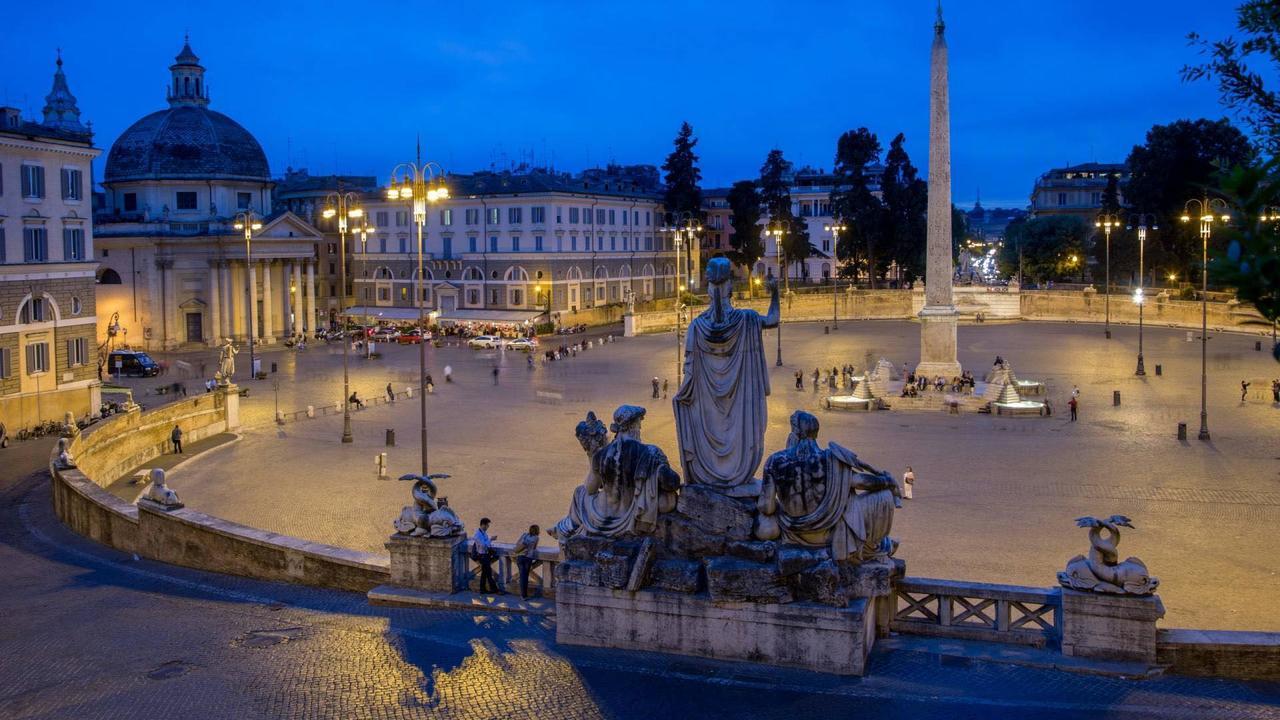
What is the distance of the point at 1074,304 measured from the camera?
75.9m

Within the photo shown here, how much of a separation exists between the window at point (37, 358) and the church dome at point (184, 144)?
33444 millimetres

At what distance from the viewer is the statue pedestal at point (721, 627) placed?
972cm

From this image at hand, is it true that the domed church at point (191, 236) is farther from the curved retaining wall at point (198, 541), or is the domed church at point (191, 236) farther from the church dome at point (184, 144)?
the curved retaining wall at point (198, 541)

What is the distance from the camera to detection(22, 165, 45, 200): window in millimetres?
35219

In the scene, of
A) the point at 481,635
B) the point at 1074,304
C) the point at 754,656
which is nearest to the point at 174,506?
the point at 481,635

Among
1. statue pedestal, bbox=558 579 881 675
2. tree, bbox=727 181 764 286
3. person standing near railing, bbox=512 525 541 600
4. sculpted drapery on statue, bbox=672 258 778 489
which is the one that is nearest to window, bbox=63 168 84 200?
person standing near railing, bbox=512 525 541 600

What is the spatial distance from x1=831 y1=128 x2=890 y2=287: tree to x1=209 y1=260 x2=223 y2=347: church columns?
140 feet

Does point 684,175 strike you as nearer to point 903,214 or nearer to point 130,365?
point 903,214

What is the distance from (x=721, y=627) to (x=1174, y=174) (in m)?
74.4

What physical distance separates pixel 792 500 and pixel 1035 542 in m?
12.7

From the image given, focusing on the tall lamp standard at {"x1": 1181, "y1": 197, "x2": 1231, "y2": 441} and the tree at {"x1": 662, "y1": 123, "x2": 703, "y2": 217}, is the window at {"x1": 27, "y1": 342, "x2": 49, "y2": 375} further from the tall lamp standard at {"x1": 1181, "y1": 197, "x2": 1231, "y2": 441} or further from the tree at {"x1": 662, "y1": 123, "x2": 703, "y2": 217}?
the tree at {"x1": 662, "y1": 123, "x2": 703, "y2": 217}

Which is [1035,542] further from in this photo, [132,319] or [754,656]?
[132,319]

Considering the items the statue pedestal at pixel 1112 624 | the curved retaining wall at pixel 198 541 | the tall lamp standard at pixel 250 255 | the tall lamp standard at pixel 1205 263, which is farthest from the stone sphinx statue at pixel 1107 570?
the tall lamp standard at pixel 250 255

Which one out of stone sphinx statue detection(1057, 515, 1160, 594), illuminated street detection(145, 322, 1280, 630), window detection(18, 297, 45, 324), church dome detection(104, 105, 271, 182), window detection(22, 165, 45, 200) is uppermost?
church dome detection(104, 105, 271, 182)
